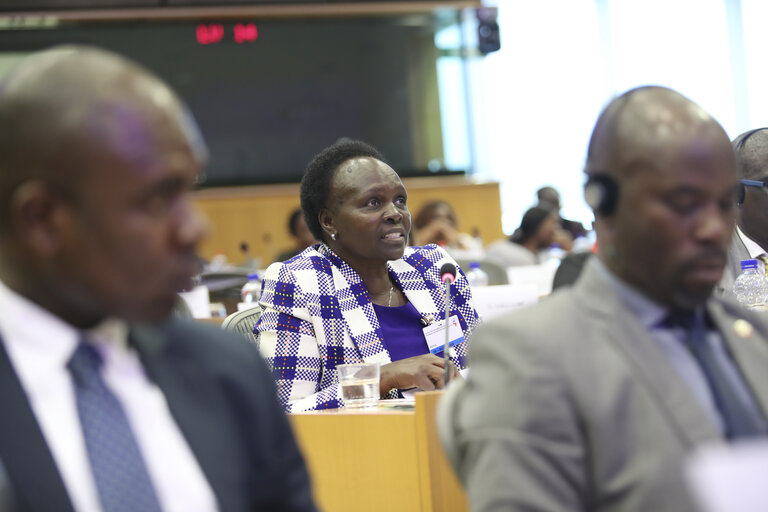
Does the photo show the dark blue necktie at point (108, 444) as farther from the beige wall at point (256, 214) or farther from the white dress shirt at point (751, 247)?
the beige wall at point (256, 214)

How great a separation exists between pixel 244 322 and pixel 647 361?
206cm

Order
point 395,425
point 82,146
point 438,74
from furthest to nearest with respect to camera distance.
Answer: point 438,74 → point 395,425 → point 82,146

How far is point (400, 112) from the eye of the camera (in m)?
10.3

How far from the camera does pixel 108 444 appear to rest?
102 centimetres

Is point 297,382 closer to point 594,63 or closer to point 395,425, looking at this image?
point 395,425

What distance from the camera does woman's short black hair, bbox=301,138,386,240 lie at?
3104 millimetres

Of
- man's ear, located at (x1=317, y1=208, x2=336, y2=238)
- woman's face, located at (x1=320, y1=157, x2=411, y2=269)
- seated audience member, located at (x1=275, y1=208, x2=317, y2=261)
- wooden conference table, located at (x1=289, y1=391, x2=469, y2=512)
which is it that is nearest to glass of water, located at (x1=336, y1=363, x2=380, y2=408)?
wooden conference table, located at (x1=289, y1=391, x2=469, y2=512)

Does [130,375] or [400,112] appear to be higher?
[400,112]

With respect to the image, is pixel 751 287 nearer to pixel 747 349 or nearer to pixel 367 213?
pixel 367 213

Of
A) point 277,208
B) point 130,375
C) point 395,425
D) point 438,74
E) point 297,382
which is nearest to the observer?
point 130,375

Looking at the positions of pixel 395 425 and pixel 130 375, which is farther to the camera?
pixel 395 425

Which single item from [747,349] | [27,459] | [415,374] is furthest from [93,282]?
[415,374]

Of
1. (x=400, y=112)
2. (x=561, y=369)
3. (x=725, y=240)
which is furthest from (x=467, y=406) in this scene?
Result: (x=400, y=112)

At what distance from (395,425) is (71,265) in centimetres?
121
